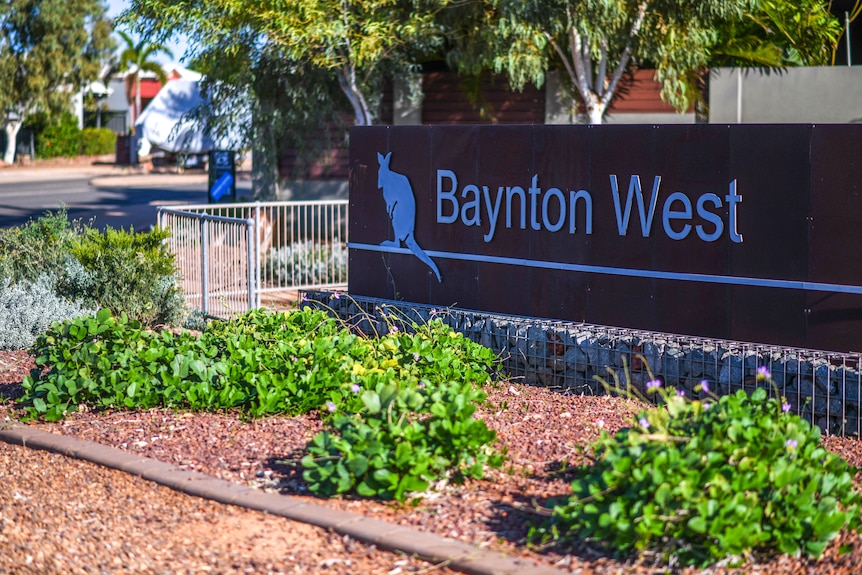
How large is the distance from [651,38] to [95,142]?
38875 mm

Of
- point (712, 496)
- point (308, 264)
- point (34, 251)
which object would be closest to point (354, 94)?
point (308, 264)

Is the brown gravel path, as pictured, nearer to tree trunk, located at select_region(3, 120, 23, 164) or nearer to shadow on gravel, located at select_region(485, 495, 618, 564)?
shadow on gravel, located at select_region(485, 495, 618, 564)

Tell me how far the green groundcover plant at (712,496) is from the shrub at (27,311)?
20.5ft

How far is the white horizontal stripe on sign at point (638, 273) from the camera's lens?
23.5ft

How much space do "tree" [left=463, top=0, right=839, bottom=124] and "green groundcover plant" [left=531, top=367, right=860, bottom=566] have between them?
34.6 ft

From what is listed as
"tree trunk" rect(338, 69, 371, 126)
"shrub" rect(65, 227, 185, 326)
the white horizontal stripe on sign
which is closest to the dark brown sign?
the white horizontal stripe on sign

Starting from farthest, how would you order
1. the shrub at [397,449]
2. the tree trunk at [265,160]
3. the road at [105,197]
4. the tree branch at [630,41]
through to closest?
1. the road at [105,197]
2. the tree trunk at [265,160]
3. the tree branch at [630,41]
4. the shrub at [397,449]

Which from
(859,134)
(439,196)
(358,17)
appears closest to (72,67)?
(358,17)

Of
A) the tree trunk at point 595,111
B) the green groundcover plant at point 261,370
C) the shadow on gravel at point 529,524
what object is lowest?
the shadow on gravel at point 529,524

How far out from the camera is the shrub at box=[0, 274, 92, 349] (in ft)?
31.6

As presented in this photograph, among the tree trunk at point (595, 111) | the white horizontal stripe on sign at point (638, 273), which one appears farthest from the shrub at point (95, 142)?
the white horizontal stripe on sign at point (638, 273)

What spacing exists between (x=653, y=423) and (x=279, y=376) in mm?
2750

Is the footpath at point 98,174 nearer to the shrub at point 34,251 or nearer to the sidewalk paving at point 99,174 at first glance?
the sidewalk paving at point 99,174

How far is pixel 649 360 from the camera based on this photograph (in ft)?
24.6
